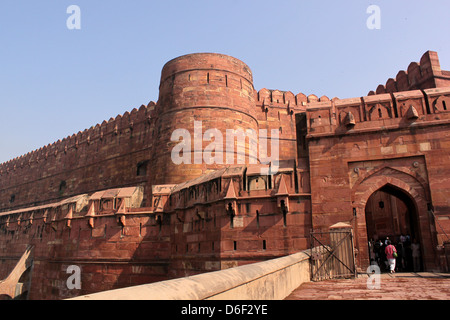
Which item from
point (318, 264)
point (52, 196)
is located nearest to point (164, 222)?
point (318, 264)

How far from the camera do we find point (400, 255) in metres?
10.5

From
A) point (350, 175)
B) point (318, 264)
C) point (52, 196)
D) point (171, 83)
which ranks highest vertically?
point (171, 83)

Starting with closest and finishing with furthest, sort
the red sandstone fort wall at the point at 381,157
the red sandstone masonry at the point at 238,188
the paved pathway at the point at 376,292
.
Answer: the paved pathway at the point at 376,292, the red sandstone fort wall at the point at 381,157, the red sandstone masonry at the point at 238,188

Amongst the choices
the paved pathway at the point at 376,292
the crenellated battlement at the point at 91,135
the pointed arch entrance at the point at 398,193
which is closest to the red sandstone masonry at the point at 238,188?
the pointed arch entrance at the point at 398,193

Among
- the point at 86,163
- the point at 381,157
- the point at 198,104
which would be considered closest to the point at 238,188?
the point at 381,157

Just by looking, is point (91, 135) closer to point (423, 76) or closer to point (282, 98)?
point (282, 98)

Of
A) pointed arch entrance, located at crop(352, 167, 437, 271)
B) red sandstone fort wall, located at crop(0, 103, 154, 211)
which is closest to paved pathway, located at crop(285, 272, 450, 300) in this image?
pointed arch entrance, located at crop(352, 167, 437, 271)

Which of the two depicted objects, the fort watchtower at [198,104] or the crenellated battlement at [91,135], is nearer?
the fort watchtower at [198,104]

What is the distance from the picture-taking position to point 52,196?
27.9m

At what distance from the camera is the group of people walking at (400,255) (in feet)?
29.2

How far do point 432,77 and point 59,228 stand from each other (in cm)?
1572

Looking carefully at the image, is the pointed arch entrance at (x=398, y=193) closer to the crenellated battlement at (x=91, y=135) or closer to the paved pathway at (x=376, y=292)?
the paved pathway at (x=376, y=292)

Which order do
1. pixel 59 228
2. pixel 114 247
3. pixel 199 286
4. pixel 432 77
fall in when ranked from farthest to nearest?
pixel 59 228, pixel 114 247, pixel 432 77, pixel 199 286
